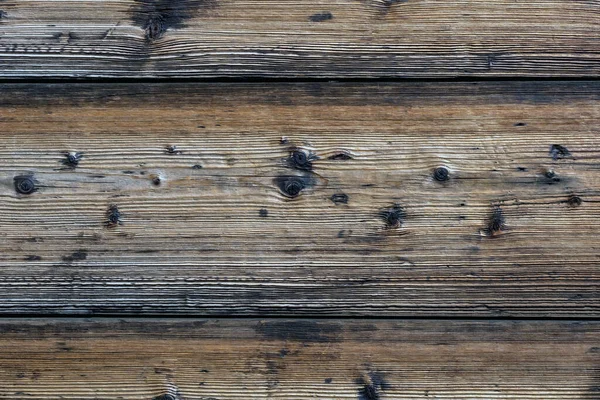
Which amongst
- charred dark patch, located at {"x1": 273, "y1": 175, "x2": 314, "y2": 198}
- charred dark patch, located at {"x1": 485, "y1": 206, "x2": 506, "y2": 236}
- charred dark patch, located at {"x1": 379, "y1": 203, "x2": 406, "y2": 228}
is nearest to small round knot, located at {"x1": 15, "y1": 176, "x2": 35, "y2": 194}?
charred dark patch, located at {"x1": 273, "y1": 175, "x2": 314, "y2": 198}

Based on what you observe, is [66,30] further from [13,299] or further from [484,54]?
[484,54]

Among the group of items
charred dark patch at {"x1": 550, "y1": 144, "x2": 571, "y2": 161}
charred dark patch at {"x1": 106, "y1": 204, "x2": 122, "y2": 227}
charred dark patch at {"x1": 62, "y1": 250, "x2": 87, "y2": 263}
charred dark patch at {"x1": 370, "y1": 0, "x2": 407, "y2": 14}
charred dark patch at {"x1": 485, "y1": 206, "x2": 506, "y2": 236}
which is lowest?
charred dark patch at {"x1": 62, "y1": 250, "x2": 87, "y2": 263}

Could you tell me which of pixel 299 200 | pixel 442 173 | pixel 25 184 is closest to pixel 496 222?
pixel 442 173

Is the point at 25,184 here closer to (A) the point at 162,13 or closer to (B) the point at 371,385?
(A) the point at 162,13

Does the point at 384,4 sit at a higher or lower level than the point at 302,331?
higher

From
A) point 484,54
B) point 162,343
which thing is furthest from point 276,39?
point 162,343

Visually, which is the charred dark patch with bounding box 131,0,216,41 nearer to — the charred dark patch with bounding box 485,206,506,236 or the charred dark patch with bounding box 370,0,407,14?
the charred dark patch with bounding box 370,0,407,14
